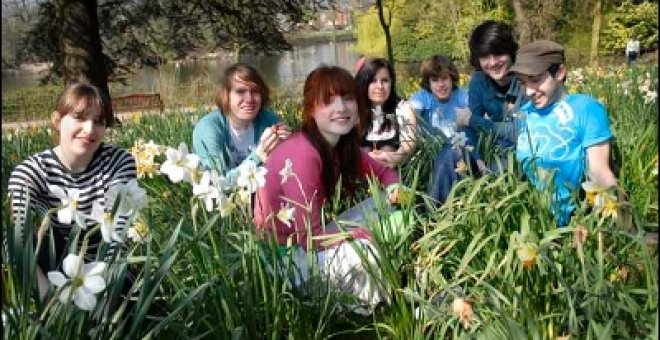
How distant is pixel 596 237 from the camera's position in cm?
179

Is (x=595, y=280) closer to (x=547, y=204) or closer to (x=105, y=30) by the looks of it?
(x=547, y=204)

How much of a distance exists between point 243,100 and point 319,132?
84 centimetres

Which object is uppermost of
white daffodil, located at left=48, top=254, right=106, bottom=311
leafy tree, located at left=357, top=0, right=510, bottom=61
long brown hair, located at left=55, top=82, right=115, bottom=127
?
leafy tree, located at left=357, top=0, right=510, bottom=61

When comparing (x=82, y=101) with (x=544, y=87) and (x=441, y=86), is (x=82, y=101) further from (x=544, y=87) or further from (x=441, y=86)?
(x=441, y=86)

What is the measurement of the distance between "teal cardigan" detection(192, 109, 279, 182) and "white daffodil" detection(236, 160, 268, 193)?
3.28 feet

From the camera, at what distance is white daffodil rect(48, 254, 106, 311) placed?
1.33 m

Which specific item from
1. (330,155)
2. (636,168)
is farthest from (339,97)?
(636,168)

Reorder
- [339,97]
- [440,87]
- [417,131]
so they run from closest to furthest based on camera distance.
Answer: [339,97]
[417,131]
[440,87]

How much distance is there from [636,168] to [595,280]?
1403mm

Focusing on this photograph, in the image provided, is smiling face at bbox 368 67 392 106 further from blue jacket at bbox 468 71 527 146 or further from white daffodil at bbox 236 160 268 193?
white daffodil at bbox 236 160 268 193

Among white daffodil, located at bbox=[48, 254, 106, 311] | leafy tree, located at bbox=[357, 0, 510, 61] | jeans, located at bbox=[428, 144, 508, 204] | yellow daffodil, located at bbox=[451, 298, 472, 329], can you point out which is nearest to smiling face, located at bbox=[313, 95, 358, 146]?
jeans, located at bbox=[428, 144, 508, 204]

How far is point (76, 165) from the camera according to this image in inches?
95.4

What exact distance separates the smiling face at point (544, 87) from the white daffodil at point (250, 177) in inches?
40.1

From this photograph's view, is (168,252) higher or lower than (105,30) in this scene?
lower
